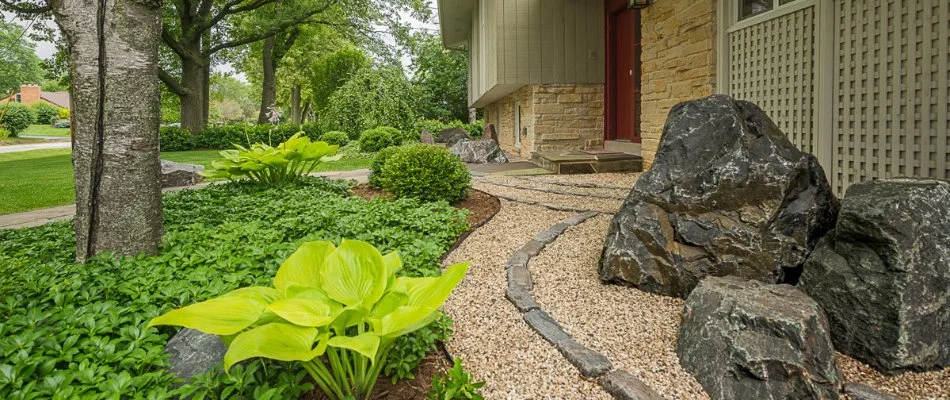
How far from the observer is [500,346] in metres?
2.22

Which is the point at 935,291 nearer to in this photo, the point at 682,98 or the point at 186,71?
the point at 682,98

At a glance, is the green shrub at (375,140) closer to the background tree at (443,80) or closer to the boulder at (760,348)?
the background tree at (443,80)

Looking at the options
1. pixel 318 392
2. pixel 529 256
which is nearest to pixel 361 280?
pixel 318 392

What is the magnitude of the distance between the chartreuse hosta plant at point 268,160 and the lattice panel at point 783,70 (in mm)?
3896

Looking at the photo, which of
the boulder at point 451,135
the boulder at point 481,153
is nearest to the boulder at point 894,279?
the boulder at point 481,153

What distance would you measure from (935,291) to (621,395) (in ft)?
4.23

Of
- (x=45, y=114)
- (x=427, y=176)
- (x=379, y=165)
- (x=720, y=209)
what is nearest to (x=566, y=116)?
(x=379, y=165)

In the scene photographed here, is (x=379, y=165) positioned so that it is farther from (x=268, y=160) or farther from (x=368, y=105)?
(x=368, y=105)

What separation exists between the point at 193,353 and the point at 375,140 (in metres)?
11.3

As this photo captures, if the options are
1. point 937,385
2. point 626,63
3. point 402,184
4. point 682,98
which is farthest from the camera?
point 626,63

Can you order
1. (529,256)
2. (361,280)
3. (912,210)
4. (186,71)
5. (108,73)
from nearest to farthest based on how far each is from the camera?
(361,280), (912,210), (108,73), (529,256), (186,71)

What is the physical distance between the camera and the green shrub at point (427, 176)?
502 centimetres

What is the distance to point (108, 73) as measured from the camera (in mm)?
2695

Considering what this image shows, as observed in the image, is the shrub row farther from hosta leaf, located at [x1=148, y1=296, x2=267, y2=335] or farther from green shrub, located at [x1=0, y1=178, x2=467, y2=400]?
hosta leaf, located at [x1=148, y1=296, x2=267, y2=335]
